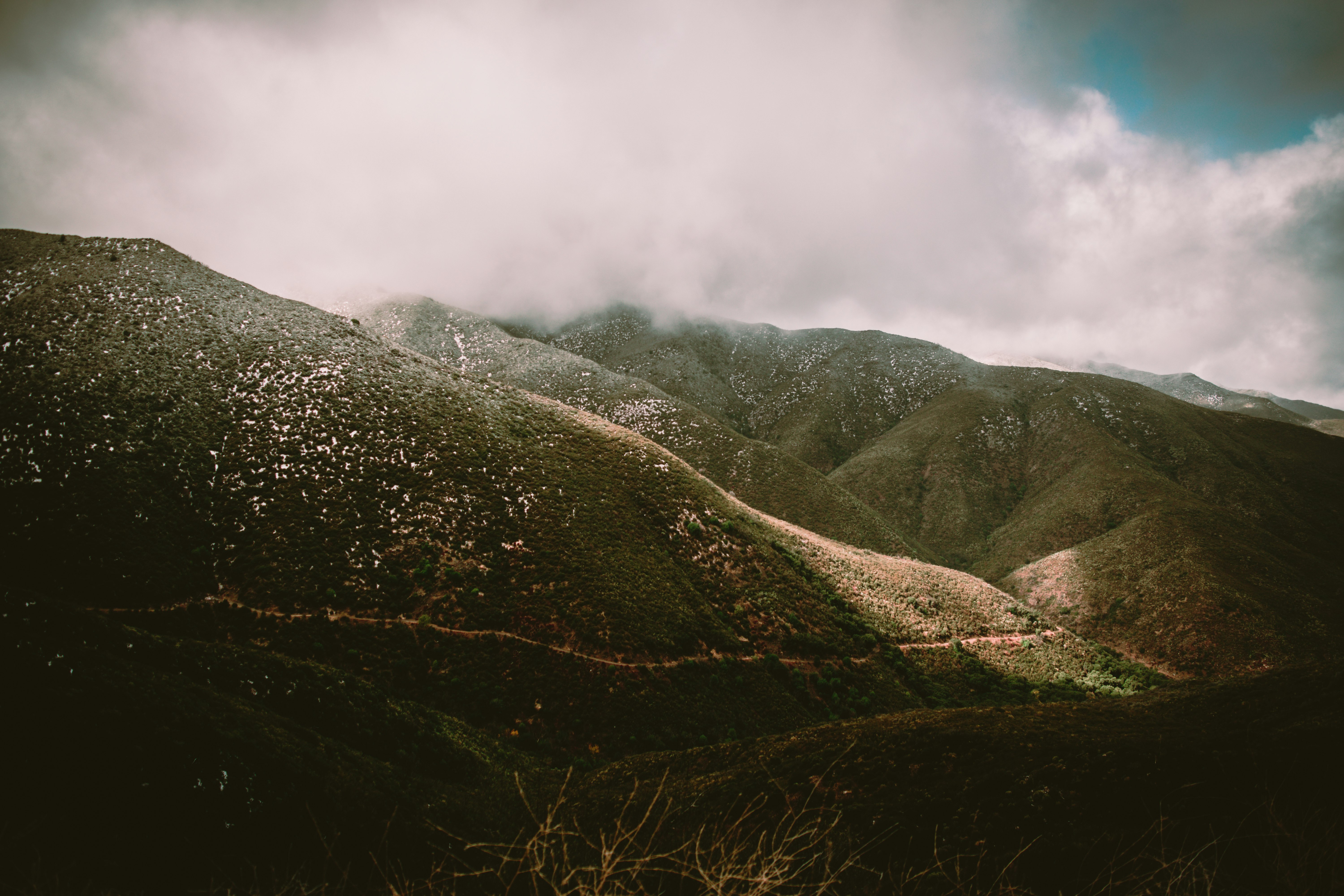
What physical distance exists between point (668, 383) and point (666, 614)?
13119cm

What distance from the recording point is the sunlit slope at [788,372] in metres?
148

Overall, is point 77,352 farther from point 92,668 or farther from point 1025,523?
point 1025,523

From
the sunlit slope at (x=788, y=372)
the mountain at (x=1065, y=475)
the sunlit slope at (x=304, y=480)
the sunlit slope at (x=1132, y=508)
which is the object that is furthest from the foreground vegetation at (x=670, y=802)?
the sunlit slope at (x=788, y=372)

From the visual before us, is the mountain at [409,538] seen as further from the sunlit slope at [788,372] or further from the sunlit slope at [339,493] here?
the sunlit slope at [788,372]

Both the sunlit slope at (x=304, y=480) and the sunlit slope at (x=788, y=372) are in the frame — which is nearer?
the sunlit slope at (x=304, y=480)

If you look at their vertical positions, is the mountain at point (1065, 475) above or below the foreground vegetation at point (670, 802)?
above

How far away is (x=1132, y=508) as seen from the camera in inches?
3285

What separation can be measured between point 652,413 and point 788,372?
3202 inches

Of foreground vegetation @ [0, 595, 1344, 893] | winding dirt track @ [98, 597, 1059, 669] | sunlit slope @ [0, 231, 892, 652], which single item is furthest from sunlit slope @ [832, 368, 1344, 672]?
foreground vegetation @ [0, 595, 1344, 893]

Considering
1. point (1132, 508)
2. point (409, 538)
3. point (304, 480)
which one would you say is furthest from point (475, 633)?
point (1132, 508)

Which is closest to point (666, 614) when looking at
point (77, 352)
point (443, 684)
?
point (443, 684)

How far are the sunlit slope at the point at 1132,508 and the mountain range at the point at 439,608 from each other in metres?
0.69

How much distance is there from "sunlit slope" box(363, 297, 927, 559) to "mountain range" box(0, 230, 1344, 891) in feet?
6.45

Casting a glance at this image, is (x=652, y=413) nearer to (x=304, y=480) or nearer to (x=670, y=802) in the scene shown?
(x=304, y=480)
